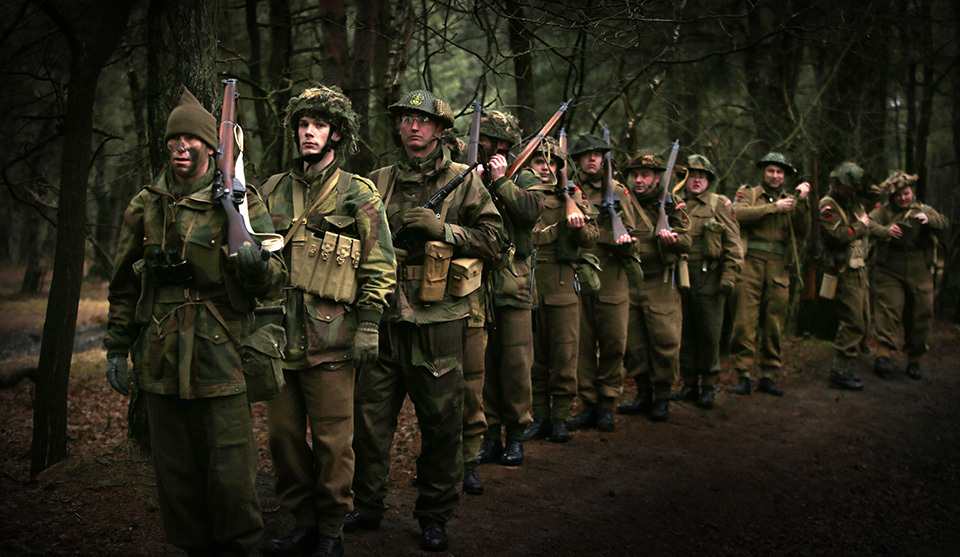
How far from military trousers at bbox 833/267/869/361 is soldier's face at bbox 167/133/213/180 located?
864 centimetres

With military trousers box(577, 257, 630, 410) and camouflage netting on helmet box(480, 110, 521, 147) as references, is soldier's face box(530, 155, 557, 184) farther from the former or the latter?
military trousers box(577, 257, 630, 410)

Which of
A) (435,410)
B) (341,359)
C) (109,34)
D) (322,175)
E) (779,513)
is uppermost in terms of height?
(109,34)

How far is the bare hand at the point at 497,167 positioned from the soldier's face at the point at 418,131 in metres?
0.91

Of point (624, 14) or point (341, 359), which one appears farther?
point (624, 14)

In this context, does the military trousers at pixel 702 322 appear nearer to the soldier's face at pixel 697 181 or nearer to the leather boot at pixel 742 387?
the leather boot at pixel 742 387

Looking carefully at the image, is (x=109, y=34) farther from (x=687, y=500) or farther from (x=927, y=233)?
(x=927, y=233)

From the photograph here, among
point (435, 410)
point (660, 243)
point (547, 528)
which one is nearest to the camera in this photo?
point (435, 410)

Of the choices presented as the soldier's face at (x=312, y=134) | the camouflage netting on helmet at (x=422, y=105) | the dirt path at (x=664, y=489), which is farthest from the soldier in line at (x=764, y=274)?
the soldier's face at (x=312, y=134)

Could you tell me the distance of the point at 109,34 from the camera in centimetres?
536

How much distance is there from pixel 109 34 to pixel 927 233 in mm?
9894

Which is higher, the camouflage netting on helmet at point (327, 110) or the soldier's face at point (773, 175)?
the soldier's face at point (773, 175)

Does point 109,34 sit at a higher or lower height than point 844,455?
higher

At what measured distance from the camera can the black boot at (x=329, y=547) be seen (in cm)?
415

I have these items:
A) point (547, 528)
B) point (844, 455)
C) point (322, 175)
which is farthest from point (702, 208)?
point (322, 175)
